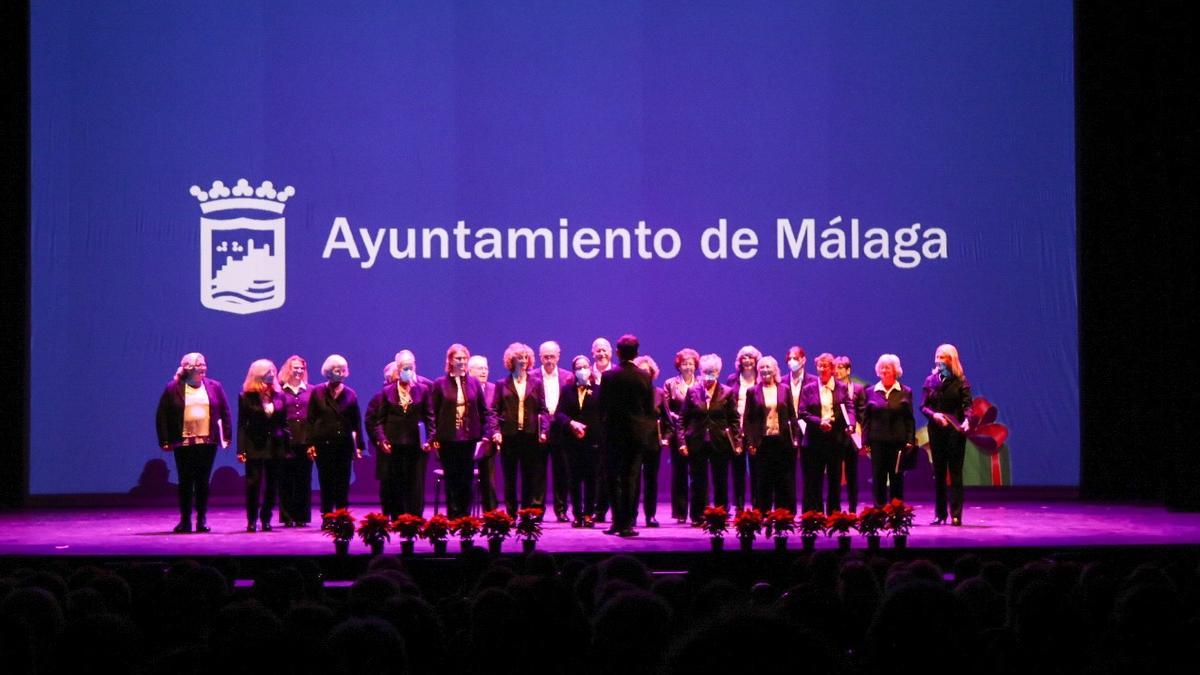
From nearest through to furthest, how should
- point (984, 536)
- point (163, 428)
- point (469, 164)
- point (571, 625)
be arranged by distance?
point (571, 625) → point (984, 536) → point (163, 428) → point (469, 164)

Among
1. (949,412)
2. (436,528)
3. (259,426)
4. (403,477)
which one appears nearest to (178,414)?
(259,426)

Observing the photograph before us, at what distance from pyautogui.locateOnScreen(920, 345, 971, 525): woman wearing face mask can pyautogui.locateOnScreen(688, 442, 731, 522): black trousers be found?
5.15 feet

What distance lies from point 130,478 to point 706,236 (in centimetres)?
570

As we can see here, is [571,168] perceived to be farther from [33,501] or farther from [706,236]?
[33,501]

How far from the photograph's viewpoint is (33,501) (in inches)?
463

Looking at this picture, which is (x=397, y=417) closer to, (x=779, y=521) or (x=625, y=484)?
(x=625, y=484)

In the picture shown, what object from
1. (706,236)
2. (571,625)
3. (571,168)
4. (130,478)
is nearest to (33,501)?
(130,478)

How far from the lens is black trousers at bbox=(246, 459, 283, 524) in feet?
32.1

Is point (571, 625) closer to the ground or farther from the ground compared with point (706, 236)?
closer to the ground

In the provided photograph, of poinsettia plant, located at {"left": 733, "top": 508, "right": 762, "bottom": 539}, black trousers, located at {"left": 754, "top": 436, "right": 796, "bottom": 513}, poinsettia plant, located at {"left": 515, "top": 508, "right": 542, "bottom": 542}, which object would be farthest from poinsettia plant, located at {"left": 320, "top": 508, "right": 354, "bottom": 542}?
black trousers, located at {"left": 754, "top": 436, "right": 796, "bottom": 513}

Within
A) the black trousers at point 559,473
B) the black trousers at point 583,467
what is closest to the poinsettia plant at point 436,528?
the black trousers at point 583,467

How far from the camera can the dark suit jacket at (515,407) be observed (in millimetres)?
9906

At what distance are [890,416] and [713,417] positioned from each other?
4.39ft

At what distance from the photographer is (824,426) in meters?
9.80
